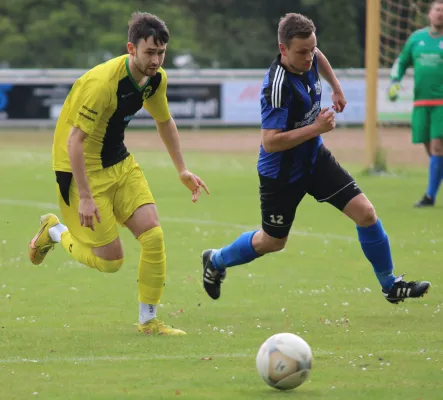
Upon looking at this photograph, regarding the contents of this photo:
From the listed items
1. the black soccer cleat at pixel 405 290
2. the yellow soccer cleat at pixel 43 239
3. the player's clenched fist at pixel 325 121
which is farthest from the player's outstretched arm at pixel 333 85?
the yellow soccer cleat at pixel 43 239

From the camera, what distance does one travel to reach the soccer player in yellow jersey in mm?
6766

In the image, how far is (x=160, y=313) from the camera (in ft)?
25.8

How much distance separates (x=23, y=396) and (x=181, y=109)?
84.5ft

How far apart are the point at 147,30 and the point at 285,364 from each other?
2376mm

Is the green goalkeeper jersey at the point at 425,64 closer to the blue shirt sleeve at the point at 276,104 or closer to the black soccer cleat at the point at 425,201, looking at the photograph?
the black soccer cleat at the point at 425,201

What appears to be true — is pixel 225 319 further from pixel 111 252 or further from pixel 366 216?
pixel 366 216

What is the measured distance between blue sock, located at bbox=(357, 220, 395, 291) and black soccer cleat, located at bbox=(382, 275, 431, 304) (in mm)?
45

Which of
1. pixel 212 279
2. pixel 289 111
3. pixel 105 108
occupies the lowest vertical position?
pixel 212 279

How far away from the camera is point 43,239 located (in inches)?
328

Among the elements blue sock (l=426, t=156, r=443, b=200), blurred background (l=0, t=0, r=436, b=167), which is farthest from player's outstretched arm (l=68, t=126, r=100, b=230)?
blurred background (l=0, t=0, r=436, b=167)

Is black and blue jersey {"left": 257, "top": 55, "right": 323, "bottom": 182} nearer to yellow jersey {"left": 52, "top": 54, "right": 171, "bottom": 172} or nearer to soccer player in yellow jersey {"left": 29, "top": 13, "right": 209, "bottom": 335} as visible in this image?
soccer player in yellow jersey {"left": 29, "top": 13, "right": 209, "bottom": 335}

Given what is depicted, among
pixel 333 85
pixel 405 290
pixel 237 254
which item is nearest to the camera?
pixel 405 290

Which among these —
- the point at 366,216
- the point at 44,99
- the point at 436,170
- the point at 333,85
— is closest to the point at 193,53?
the point at 44,99

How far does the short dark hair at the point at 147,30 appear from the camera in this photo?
663cm
